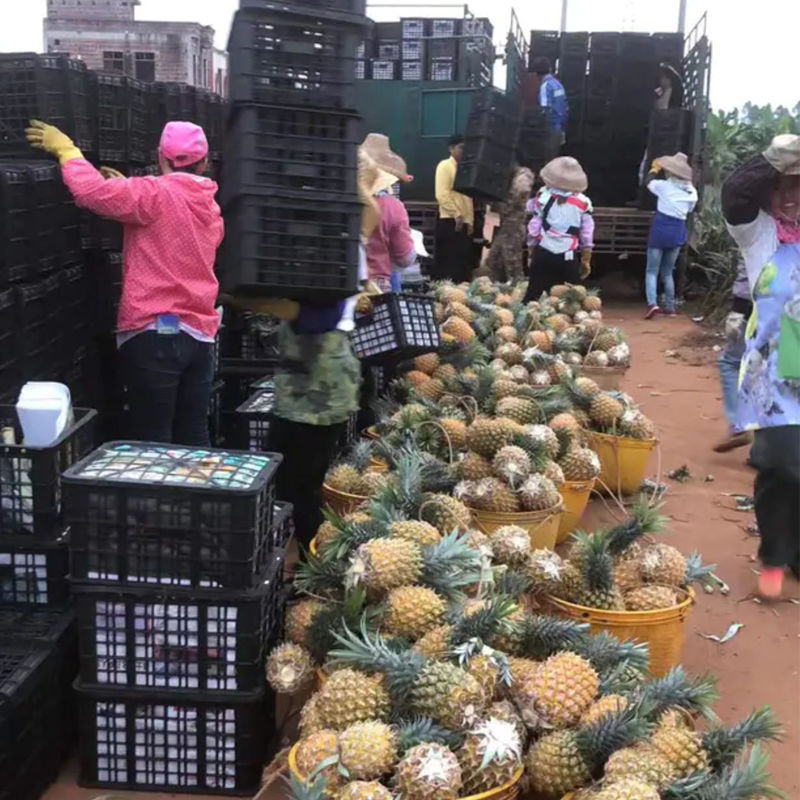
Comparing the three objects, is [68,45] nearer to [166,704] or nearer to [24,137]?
[24,137]

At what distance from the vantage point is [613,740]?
2.44m

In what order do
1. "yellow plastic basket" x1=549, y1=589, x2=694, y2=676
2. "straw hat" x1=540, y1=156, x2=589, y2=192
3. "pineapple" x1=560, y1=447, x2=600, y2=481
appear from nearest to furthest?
"yellow plastic basket" x1=549, y1=589, x2=694, y2=676 < "pineapple" x1=560, y1=447, x2=600, y2=481 < "straw hat" x1=540, y1=156, x2=589, y2=192

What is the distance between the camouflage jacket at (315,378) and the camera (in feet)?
12.7

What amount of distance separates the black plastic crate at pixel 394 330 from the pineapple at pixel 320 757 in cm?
346

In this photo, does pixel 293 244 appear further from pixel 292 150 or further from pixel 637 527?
pixel 637 527

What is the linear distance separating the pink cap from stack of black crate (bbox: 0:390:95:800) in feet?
4.93

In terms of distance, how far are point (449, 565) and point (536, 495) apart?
134 centimetres

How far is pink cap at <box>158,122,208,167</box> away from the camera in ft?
13.9

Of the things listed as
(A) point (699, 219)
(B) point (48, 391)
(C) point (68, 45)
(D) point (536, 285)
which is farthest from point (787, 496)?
(C) point (68, 45)

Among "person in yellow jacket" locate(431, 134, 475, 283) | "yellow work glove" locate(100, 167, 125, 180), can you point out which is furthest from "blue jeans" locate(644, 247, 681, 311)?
"yellow work glove" locate(100, 167, 125, 180)

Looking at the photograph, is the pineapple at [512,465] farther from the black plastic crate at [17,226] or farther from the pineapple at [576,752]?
the black plastic crate at [17,226]

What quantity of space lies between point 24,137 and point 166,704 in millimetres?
3197

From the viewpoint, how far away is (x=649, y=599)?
139 inches

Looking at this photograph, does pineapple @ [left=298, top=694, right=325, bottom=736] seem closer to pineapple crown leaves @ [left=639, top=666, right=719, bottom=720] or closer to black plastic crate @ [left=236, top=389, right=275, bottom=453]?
pineapple crown leaves @ [left=639, top=666, right=719, bottom=720]
